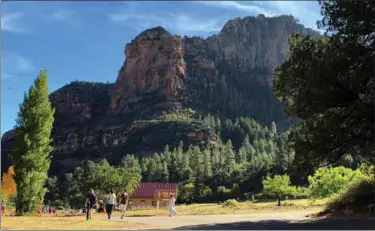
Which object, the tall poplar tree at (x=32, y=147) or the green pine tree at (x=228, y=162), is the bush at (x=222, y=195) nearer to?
the green pine tree at (x=228, y=162)

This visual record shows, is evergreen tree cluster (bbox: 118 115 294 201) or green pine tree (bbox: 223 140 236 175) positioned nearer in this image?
evergreen tree cluster (bbox: 118 115 294 201)

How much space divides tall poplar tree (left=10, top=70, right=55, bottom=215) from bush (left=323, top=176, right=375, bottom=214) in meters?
20.3

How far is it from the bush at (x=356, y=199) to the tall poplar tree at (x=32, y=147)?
20.3 m

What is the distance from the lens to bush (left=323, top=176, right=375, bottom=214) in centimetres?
1981

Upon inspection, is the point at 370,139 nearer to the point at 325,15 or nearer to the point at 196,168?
the point at 325,15

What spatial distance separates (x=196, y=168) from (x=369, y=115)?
119 meters

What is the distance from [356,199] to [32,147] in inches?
879

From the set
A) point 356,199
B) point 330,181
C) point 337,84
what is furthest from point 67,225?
point 330,181

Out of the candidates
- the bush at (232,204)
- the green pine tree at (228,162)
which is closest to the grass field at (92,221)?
the bush at (232,204)

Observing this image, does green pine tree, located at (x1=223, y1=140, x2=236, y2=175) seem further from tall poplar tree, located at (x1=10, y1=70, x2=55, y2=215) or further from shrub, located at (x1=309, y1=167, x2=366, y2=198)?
tall poplar tree, located at (x1=10, y1=70, x2=55, y2=215)

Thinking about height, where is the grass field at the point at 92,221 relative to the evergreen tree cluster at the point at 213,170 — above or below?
below

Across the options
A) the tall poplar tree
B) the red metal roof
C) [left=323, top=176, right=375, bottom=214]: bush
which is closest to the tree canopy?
[left=323, top=176, right=375, bottom=214]: bush

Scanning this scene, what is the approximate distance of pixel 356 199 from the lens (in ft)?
69.1

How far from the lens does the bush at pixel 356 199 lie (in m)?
19.8
